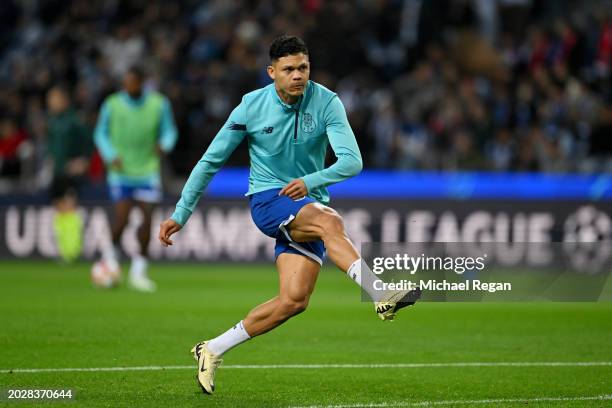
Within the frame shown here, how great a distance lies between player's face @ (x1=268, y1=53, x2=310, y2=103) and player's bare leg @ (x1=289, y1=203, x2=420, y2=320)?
0.73 meters

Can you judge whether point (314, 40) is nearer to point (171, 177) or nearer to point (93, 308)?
point (171, 177)

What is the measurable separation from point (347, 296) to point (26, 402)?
325 inches

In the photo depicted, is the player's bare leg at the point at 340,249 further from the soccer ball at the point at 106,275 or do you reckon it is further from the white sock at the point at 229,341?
the soccer ball at the point at 106,275

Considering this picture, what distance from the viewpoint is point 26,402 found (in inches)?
284

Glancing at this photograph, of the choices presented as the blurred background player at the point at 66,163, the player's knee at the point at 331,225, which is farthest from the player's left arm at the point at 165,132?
the player's knee at the point at 331,225

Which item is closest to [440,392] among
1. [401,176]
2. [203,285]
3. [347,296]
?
[347,296]

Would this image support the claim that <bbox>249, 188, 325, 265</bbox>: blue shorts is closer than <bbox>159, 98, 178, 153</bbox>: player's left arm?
Yes

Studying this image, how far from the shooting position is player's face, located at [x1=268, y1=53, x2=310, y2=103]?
24.7ft

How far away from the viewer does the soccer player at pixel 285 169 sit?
7.50 m

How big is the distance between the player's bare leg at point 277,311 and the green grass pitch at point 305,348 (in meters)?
0.21

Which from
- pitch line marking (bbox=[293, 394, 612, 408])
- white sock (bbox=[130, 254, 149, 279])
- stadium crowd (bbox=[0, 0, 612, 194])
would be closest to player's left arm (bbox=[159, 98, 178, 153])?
white sock (bbox=[130, 254, 149, 279])

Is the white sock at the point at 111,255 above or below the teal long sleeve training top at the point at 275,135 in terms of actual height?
below

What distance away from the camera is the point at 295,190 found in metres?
7.18

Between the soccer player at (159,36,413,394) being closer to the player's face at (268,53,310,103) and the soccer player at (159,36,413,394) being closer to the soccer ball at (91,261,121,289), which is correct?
the player's face at (268,53,310,103)
